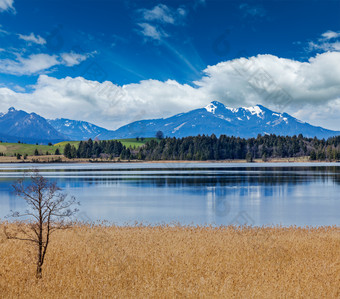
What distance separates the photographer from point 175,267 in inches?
668

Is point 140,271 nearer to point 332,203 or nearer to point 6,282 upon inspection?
point 6,282

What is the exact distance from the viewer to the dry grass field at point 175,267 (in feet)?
44.4

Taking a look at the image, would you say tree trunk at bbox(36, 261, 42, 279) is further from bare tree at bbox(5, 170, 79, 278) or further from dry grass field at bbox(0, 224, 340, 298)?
dry grass field at bbox(0, 224, 340, 298)

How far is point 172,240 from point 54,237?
811 cm

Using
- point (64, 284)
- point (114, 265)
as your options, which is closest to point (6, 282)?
point (64, 284)

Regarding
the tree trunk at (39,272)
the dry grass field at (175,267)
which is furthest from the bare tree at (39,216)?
the dry grass field at (175,267)

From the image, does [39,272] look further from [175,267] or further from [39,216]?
[175,267]

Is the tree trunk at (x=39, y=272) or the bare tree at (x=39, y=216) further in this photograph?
the tree trunk at (x=39, y=272)

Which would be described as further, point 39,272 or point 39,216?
point 39,272

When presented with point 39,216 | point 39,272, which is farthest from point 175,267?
point 39,216

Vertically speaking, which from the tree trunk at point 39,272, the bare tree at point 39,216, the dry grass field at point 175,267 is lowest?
the dry grass field at point 175,267

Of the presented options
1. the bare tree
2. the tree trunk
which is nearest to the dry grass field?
the tree trunk

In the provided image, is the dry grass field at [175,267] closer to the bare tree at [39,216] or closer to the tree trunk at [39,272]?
the tree trunk at [39,272]

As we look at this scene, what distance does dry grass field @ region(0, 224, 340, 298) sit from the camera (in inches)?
532
